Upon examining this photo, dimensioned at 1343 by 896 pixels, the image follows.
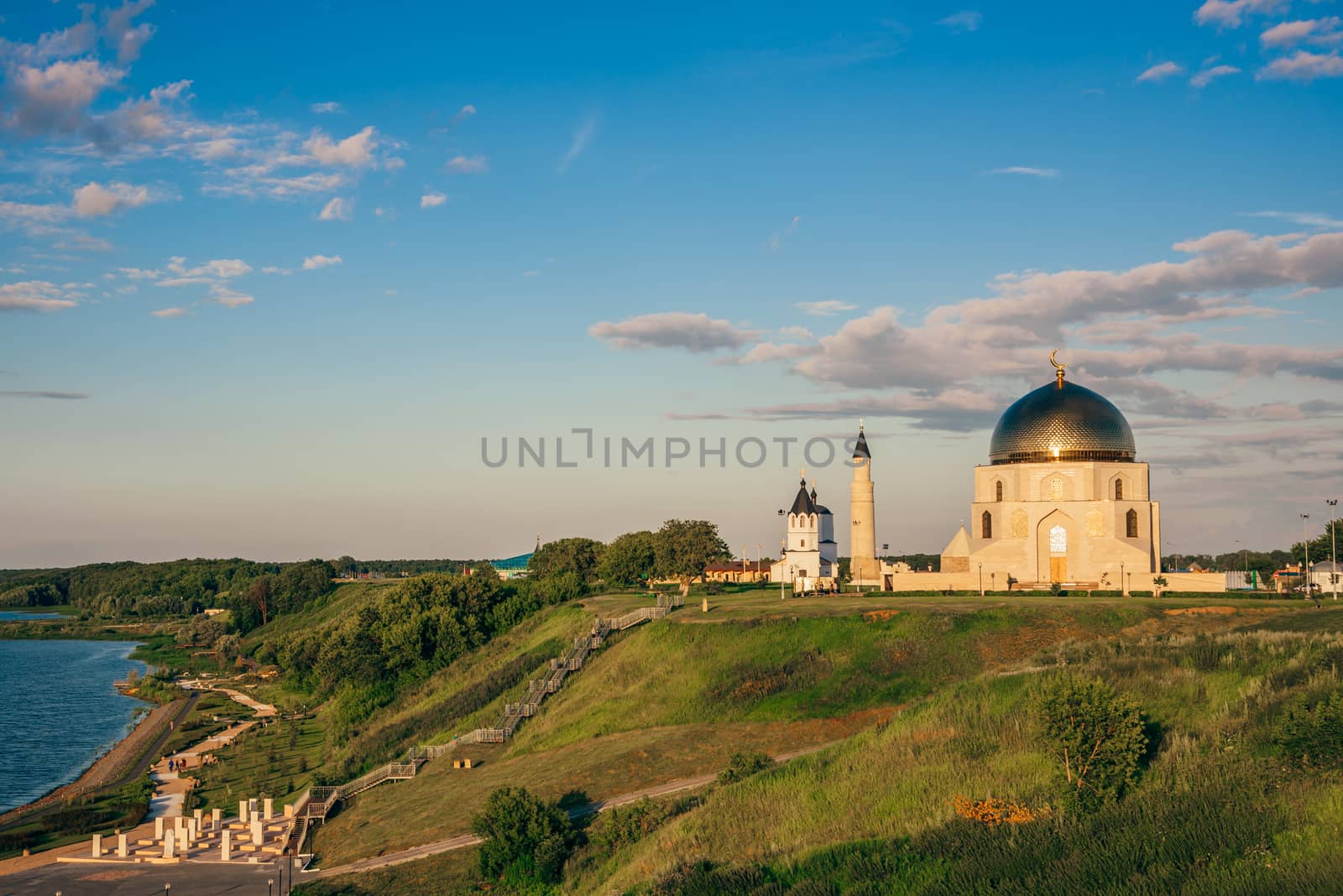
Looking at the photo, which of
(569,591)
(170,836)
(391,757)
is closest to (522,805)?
(170,836)

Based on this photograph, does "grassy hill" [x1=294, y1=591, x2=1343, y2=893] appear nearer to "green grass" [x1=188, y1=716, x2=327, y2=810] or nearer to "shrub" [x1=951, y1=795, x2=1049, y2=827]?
"shrub" [x1=951, y1=795, x2=1049, y2=827]

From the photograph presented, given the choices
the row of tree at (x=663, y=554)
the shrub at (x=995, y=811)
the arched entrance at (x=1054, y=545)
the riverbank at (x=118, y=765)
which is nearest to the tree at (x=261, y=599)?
the riverbank at (x=118, y=765)

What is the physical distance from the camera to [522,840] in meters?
35.0

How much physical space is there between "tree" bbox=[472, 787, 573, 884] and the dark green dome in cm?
5021

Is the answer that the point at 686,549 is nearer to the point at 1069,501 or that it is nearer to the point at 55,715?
the point at 1069,501

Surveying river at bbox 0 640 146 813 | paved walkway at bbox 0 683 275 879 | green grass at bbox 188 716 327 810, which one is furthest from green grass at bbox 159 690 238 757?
river at bbox 0 640 146 813

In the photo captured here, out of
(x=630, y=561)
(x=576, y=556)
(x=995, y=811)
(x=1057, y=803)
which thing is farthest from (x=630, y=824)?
(x=576, y=556)

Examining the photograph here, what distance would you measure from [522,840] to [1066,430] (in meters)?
52.9

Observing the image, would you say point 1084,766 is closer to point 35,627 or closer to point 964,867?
point 964,867

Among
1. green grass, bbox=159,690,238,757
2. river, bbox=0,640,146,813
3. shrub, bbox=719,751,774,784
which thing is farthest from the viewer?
green grass, bbox=159,690,238,757

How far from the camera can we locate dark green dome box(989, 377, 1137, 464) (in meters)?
74.3

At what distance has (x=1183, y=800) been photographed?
1082 inches

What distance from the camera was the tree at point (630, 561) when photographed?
92.9 m

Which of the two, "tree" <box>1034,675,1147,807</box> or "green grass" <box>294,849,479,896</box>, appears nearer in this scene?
"tree" <box>1034,675,1147,807</box>
